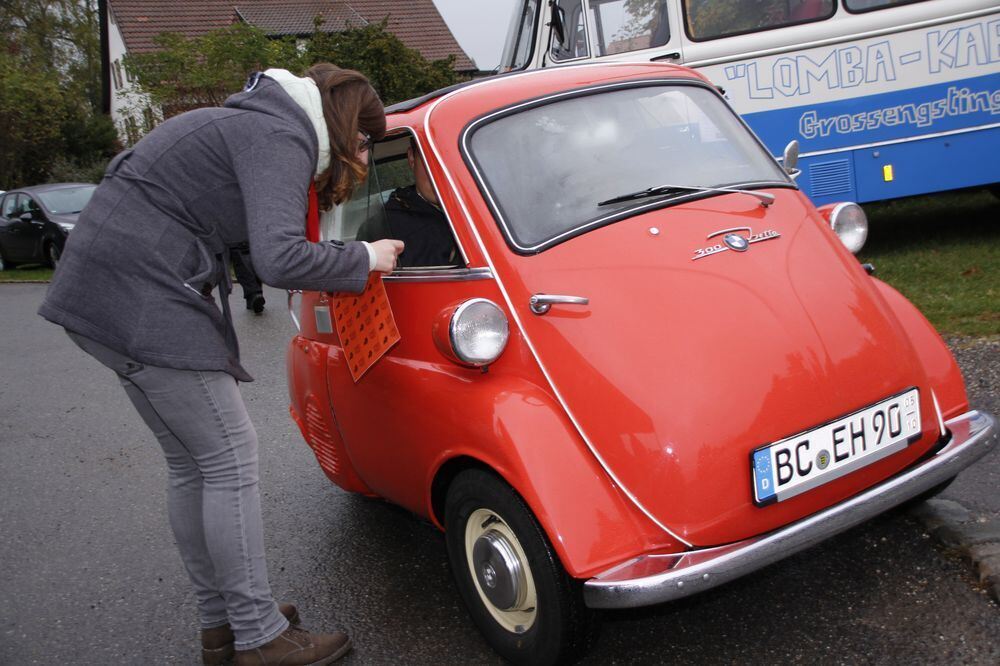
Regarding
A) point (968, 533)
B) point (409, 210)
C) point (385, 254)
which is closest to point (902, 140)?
point (968, 533)

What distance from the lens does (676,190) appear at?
10.7 feet

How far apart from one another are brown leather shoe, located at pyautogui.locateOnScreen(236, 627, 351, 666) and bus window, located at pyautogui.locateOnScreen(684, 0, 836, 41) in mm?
6774

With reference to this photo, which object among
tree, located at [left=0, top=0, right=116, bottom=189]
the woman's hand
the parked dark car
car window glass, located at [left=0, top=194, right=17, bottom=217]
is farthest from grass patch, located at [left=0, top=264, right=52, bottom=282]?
the woman's hand

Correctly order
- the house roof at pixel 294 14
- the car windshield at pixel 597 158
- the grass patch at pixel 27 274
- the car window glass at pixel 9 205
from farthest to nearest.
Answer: the house roof at pixel 294 14, the car window glass at pixel 9 205, the grass patch at pixel 27 274, the car windshield at pixel 597 158

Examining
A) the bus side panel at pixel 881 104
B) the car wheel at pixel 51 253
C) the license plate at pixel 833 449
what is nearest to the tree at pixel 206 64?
the car wheel at pixel 51 253

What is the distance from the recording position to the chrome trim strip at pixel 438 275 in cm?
307

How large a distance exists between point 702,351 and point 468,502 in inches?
34.1

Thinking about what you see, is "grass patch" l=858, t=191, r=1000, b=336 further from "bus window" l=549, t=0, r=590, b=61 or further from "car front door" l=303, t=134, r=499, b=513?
"car front door" l=303, t=134, r=499, b=513

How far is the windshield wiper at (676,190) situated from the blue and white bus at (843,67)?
526 cm

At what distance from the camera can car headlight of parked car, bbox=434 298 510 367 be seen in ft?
9.38

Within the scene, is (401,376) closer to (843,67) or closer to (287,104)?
(287,104)

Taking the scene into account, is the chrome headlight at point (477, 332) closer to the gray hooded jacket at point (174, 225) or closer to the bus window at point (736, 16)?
the gray hooded jacket at point (174, 225)

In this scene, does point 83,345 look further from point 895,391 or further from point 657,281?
point 895,391

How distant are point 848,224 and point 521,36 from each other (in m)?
5.92
